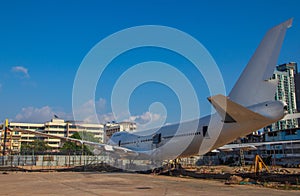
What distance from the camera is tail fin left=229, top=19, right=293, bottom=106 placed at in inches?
670

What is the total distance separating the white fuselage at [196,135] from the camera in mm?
16578

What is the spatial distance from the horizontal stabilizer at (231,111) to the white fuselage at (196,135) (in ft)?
1.57

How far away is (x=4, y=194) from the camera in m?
12.0

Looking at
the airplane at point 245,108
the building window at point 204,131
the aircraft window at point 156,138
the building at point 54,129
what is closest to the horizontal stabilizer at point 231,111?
the airplane at point 245,108

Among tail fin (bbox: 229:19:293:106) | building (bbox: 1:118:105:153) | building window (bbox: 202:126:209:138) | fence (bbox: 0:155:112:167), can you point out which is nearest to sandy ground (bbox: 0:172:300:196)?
building window (bbox: 202:126:209:138)

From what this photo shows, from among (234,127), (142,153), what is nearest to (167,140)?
(142,153)

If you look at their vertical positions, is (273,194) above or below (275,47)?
below

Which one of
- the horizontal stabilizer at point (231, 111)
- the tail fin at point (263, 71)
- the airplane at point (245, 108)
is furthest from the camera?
the tail fin at point (263, 71)

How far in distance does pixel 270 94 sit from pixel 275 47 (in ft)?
8.91

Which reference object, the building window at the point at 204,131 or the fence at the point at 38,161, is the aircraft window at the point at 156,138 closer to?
the building window at the point at 204,131

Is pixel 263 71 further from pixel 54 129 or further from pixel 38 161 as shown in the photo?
pixel 54 129

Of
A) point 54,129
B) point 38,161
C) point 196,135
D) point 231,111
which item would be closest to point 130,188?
point 231,111

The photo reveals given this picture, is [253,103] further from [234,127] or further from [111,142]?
[111,142]

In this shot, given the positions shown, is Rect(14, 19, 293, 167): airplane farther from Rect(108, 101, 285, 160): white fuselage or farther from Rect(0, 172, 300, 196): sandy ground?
Rect(0, 172, 300, 196): sandy ground
